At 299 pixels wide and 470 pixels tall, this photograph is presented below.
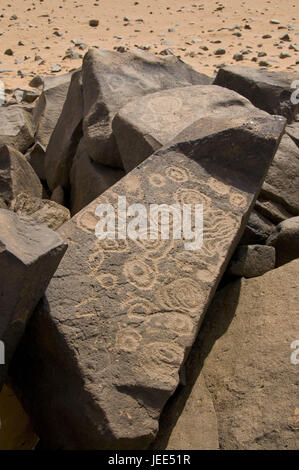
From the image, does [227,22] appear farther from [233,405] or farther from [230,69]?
[233,405]

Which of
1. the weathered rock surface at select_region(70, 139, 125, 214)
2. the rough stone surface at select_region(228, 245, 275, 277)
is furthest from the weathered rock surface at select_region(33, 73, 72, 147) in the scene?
the rough stone surface at select_region(228, 245, 275, 277)

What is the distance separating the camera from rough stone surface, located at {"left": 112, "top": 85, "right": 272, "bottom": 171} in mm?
3580

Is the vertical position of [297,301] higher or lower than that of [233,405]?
higher

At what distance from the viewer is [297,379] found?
2.39 m

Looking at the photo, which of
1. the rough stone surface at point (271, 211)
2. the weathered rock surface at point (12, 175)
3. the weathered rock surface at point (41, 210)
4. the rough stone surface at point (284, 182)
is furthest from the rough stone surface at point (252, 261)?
the weathered rock surface at point (12, 175)

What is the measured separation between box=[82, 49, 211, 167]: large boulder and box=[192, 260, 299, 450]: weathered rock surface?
5.21 ft

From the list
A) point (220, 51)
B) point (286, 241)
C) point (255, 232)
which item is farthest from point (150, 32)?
point (286, 241)

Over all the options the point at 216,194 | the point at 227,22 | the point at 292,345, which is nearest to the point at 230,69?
the point at 216,194

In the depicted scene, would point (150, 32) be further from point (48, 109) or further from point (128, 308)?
point (128, 308)

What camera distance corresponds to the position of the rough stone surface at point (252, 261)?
3.14 metres

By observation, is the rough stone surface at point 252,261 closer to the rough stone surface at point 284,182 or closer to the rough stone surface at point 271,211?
the rough stone surface at point 271,211

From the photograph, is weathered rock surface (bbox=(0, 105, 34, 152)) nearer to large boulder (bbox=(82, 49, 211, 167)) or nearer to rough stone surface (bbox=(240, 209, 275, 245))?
large boulder (bbox=(82, 49, 211, 167))

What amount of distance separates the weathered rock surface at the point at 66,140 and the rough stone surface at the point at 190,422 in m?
2.49

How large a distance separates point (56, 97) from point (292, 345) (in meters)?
3.74
